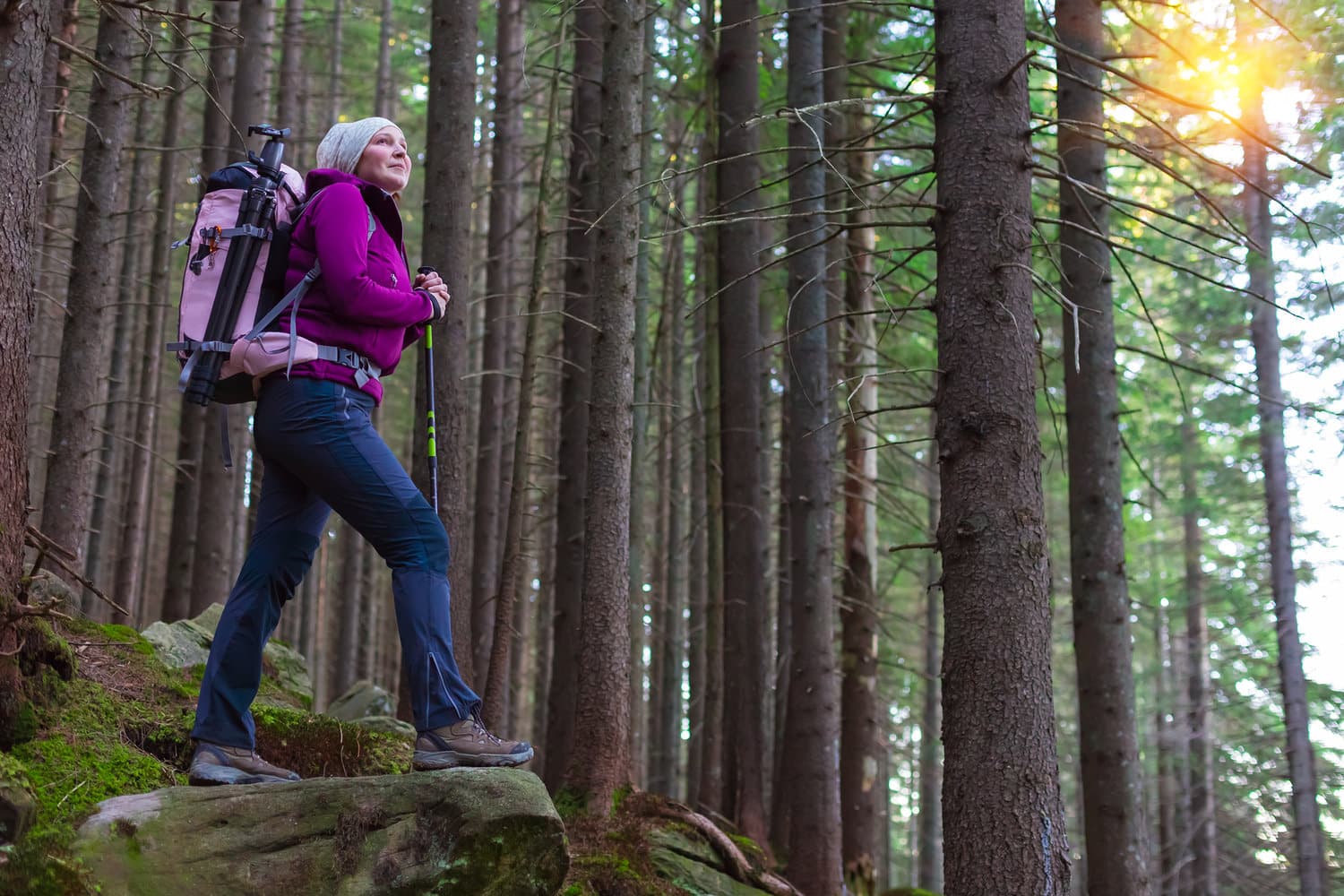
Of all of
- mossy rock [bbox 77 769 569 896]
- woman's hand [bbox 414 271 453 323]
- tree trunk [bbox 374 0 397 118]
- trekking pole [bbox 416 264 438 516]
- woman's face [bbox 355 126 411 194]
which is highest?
tree trunk [bbox 374 0 397 118]

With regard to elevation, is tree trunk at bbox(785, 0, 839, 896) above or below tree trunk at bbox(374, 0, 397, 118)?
below

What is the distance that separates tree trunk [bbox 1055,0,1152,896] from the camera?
324 inches

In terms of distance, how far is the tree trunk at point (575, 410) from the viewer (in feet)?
37.5

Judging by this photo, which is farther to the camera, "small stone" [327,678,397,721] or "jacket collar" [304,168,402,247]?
"small stone" [327,678,397,721]

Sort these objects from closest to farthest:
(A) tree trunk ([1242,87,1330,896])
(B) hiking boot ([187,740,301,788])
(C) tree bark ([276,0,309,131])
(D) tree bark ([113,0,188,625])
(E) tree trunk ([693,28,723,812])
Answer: (B) hiking boot ([187,740,301,788]), (E) tree trunk ([693,28,723,812]), (A) tree trunk ([1242,87,1330,896]), (D) tree bark ([113,0,188,625]), (C) tree bark ([276,0,309,131])

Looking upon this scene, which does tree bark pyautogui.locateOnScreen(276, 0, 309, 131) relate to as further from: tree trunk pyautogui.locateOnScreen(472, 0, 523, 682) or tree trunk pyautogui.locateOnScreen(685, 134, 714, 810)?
tree trunk pyautogui.locateOnScreen(685, 134, 714, 810)

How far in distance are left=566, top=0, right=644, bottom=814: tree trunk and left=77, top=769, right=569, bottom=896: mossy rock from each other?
2.94 metres

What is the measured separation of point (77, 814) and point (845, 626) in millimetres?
8865

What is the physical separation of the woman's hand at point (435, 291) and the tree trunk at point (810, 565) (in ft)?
14.3

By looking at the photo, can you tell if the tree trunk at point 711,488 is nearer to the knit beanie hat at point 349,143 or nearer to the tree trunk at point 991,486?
the tree trunk at point 991,486

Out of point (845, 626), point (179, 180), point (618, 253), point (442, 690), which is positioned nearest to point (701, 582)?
point (845, 626)

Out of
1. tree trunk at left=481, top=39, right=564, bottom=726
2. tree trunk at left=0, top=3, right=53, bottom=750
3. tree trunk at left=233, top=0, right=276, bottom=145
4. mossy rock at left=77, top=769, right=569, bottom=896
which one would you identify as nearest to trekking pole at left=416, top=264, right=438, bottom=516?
mossy rock at left=77, top=769, right=569, bottom=896

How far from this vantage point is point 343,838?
3754 mm

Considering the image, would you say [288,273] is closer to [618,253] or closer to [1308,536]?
[618,253]
